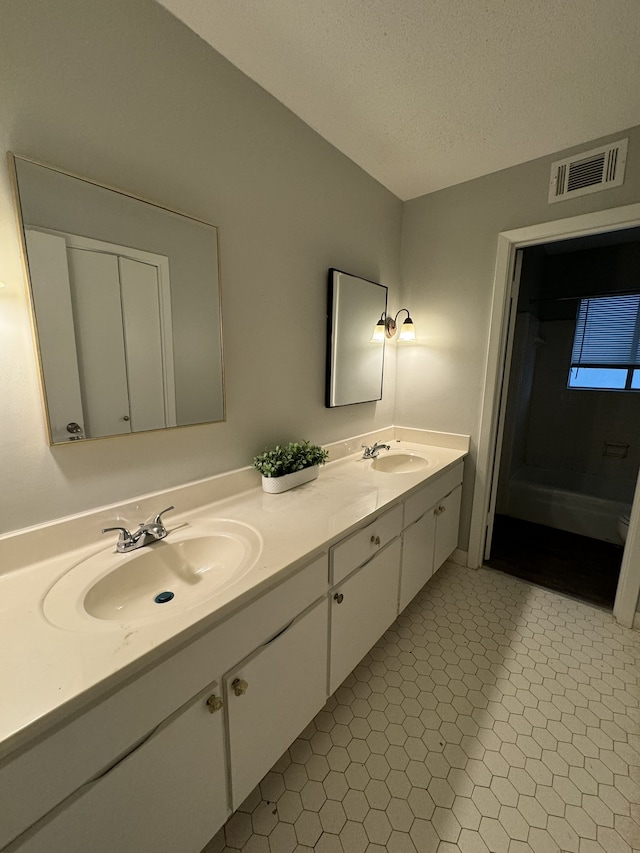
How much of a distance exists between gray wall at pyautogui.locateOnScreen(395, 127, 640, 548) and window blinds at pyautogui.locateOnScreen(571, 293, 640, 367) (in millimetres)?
1681

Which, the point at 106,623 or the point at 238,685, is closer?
the point at 106,623

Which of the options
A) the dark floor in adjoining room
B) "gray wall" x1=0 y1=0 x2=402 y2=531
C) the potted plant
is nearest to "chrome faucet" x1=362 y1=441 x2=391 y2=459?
"gray wall" x1=0 y1=0 x2=402 y2=531

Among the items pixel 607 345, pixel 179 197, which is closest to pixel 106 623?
pixel 179 197

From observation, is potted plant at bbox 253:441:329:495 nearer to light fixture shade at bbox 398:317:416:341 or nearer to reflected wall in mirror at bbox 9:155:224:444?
reflected wall in mirror at bbox 9:155:224:444

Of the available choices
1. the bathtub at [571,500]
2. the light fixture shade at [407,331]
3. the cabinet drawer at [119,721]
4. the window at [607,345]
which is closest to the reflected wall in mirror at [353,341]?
the light fixture shade at [407,331]

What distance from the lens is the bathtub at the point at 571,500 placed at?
8.61 ft

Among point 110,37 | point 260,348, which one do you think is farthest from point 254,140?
point 260,348

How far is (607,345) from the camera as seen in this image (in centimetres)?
299

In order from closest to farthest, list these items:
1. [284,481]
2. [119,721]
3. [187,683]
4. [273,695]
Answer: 1. [119,721]
2. [187,683]
3. [273,695]
4. [284,481]

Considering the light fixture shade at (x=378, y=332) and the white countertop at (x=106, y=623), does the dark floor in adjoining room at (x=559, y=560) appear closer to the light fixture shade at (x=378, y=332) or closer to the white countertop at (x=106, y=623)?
the white countertop at (x=106, y=623)

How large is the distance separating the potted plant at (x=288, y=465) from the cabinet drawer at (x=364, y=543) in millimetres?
391

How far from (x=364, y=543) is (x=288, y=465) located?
1.50 ft

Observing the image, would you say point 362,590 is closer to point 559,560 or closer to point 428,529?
point 428,529

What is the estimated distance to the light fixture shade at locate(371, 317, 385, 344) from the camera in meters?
2.11
